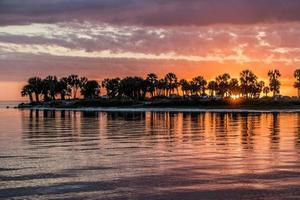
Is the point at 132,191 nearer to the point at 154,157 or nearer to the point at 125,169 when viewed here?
the point at 125,169

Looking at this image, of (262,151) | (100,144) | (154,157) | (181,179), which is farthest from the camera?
(100,144)

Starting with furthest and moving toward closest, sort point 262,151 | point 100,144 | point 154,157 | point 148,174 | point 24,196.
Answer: point 100,144 → point 262,151 → point 154,157 → point 148,174 → point 24,196

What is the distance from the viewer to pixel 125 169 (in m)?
24.2

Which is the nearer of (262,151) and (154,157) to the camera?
(154,157)

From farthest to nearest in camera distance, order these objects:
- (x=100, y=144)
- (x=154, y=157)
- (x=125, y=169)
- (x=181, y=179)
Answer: (x=100, y=144) < (x=154, y=157) < (x=125, y=169) < (x=181, y=179)

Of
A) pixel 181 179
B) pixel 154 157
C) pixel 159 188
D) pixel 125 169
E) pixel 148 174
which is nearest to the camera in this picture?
pixel 159 188

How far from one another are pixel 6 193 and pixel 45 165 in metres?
7.34

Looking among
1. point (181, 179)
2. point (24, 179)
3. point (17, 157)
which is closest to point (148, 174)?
point (181, 179)

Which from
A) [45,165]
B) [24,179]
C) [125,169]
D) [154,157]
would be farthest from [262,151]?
[24,179]

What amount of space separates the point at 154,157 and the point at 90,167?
16.9 feet

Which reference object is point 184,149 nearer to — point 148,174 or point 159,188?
point 148,174

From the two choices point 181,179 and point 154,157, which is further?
point 154,157

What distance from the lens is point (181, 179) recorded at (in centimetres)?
2105

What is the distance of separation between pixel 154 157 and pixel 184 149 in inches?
209
